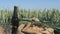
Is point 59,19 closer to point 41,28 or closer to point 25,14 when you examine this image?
point 41,28

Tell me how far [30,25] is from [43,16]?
0.85 feet

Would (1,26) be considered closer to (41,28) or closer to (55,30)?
(41,28)

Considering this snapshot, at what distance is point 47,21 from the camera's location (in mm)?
3148

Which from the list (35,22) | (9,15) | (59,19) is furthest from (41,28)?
(9,15)

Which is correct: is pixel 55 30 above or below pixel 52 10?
below

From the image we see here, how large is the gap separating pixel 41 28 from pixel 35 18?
18 centimetres

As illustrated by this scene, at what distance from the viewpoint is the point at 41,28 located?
122 inches

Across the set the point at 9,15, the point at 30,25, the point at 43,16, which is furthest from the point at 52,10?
the point at 9,15

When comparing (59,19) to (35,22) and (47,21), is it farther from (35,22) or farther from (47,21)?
(35,22)

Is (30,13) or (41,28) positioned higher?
(30,13)

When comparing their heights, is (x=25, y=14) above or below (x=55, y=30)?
above

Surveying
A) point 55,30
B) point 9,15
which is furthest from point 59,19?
point 9,15

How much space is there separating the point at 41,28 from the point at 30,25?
0.18 m

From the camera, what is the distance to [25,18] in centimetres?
313
